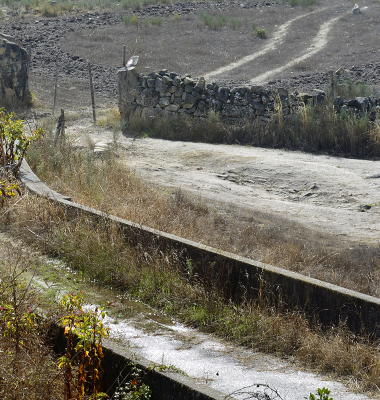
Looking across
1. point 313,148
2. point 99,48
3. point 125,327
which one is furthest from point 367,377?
point 99,48

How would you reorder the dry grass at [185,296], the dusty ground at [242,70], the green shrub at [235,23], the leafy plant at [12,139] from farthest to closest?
the green shrub at [235,23], the dusty ground at [242,70], the leafy plant at [12,139], the dry grass at [185,296]

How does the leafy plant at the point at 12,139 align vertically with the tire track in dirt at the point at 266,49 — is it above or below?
below

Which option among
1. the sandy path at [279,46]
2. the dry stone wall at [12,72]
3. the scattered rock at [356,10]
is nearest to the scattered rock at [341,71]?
the sandy path at [279,46]

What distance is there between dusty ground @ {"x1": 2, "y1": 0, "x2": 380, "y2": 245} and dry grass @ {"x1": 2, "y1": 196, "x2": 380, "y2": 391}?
2.53 metres

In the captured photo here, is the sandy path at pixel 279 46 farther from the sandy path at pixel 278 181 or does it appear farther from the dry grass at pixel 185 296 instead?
the dry grass at pixel 185 296

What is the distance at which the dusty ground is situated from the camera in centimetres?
832

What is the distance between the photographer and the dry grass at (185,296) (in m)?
3.85

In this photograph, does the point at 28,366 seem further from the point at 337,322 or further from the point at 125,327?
the point at 337,322

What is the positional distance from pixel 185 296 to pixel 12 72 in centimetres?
1254

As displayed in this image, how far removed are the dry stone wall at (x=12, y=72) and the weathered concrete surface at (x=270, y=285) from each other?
10.9 metres

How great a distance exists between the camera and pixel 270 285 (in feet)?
15.0

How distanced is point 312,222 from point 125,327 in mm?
3968

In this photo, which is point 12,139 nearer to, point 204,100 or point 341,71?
point 204,100

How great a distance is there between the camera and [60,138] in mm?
9719
